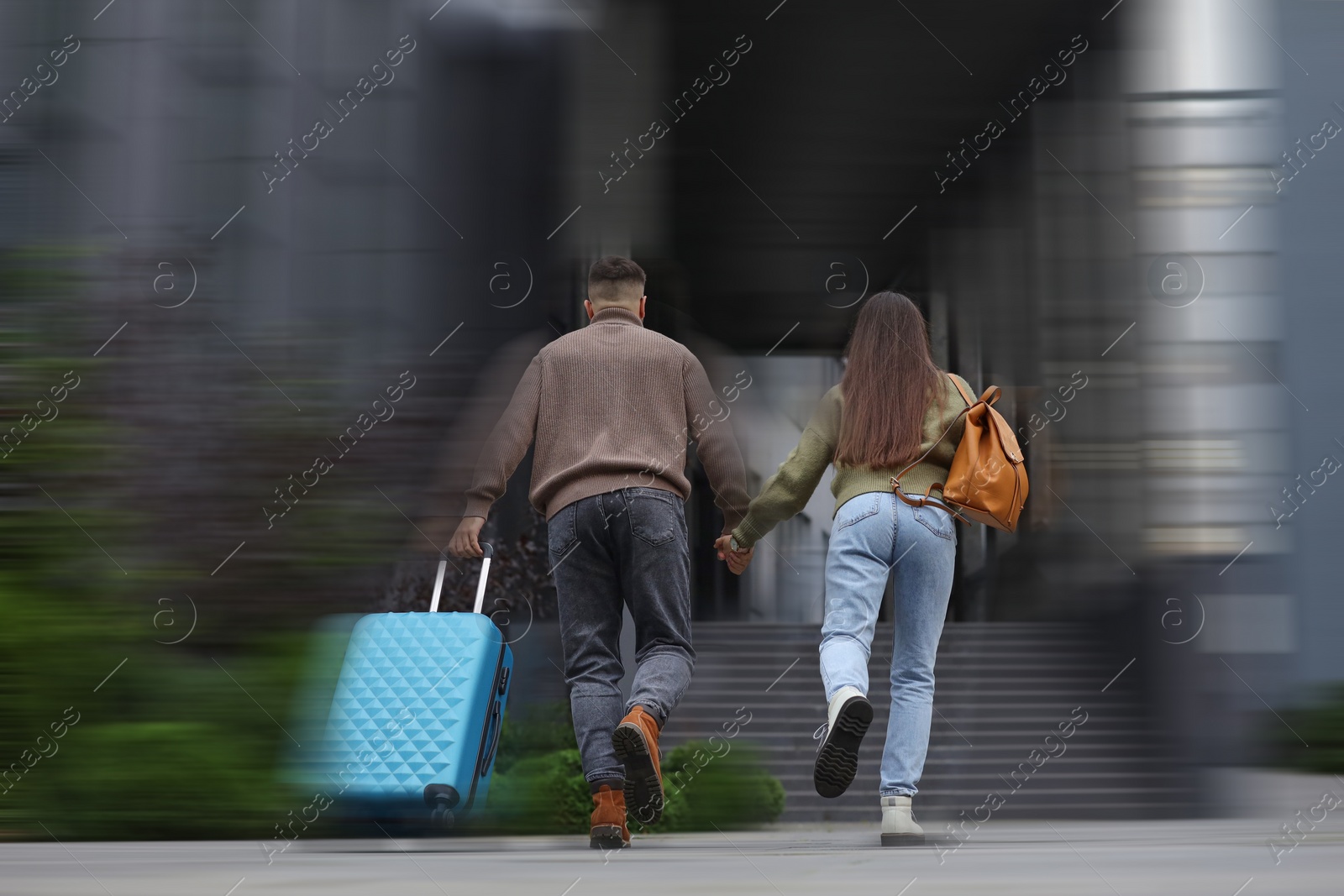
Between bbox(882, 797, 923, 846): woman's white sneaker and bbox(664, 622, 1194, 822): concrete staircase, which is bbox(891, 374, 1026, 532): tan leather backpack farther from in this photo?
bbox(664, 622, 1194, 822): concrete staircase

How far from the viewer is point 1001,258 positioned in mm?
12227

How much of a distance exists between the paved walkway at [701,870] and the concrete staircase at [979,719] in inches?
143

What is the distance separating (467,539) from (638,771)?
0.95 m

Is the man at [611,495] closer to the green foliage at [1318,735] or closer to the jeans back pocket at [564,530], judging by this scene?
the jeans back pocket at [564,530]

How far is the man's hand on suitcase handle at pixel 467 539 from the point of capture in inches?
150

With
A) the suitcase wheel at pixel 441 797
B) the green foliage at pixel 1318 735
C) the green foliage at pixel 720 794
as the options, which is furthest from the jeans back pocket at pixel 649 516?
the green foliage at pixel 1318 735

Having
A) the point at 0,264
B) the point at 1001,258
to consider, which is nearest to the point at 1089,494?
the point at 1001,258

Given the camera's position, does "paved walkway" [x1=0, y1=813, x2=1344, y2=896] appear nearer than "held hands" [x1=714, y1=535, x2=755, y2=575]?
Yes

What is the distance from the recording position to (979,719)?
25.3 feet

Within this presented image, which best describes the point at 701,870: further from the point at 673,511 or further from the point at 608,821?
the point at 673,511

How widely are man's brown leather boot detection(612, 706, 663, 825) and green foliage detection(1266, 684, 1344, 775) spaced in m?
3.37

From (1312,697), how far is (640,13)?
6141 millimetres

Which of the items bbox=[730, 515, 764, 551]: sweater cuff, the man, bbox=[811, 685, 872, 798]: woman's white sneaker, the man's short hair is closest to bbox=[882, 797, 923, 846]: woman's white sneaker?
bbox=[811, 685, 872, 798]: woman's white sneaker

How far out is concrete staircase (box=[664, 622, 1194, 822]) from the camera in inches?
275
